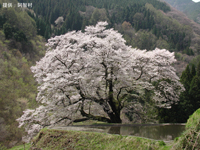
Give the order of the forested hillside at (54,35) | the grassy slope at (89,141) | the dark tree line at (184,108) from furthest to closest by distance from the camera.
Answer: the forested hillside at (54,35) < the dark tree line at (184,108) < the grassy slope at (89,141)

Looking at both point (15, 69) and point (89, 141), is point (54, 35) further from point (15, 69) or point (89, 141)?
point (89, 141)

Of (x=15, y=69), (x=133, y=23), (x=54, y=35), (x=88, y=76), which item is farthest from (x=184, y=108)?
(x=133, y=23)

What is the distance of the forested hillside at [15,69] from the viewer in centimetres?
2114

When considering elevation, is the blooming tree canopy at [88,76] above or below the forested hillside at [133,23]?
below

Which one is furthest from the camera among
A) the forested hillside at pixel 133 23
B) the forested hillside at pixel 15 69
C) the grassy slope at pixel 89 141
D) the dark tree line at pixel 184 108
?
the forested hillside at pixel 133 23

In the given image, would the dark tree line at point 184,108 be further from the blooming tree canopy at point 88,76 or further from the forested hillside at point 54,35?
the blooming tree canopy at point 88,76

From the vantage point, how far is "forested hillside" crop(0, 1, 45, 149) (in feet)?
69.4

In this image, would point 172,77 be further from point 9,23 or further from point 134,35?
point 134,35

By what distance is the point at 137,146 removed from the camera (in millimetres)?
4262

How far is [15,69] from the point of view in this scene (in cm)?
2927

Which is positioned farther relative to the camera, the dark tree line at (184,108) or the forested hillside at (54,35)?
the forested hillside at (54,35)

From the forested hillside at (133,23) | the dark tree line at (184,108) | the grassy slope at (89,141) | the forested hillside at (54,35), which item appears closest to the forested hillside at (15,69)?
the forested hillside at (54,35)

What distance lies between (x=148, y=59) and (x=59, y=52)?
5.58m

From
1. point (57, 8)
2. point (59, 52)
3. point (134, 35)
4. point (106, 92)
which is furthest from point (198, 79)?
point (57, 8)
